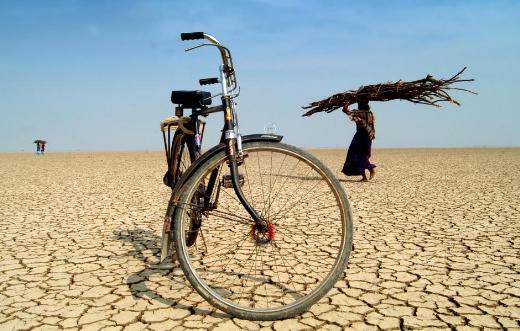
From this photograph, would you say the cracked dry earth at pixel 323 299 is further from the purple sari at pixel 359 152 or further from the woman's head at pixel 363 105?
the woman's head at pixel 363 105

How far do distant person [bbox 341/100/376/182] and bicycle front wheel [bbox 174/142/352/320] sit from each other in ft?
11.5

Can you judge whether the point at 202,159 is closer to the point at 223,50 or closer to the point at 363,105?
the point at 223,50

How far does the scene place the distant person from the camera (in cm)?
866

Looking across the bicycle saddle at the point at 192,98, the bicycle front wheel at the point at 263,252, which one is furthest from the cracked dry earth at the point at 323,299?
the bicycle saddle at the point at 192,98

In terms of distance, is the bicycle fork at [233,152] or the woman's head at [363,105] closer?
the bicycle fork at [233,152]

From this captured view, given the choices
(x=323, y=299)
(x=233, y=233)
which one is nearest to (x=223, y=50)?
(x=323, y=299)

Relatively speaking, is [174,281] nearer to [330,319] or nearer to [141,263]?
[141,263]

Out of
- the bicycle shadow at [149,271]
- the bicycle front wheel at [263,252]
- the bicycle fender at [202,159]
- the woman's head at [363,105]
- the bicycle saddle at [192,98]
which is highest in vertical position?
the woman's head at [363,105]

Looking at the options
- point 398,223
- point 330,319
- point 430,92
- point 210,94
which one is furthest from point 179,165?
point 430,92

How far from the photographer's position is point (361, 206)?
624 centimetres

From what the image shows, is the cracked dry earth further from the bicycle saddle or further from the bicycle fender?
the bicycle saddle

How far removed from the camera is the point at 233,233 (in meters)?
4.46

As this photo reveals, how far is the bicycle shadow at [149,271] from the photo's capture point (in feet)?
8.33

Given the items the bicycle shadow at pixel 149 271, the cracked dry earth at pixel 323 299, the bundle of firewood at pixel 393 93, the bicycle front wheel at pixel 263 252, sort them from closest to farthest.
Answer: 1. the bicycle front wheel at pixel 263 252
2. the cracked dry earth at pixel 323 299
3. the bicycle shadow at pixel 149 271
4. the bundle of firewood at pixel 393 93
